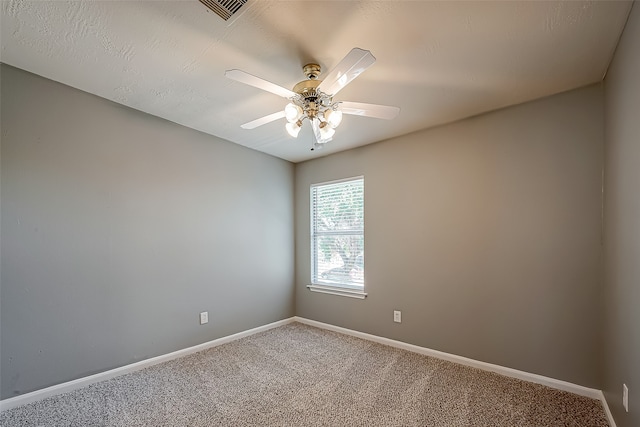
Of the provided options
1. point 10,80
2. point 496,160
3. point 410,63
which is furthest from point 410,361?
point 10,80

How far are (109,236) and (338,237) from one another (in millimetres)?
2399

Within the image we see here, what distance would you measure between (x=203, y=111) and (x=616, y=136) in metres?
3.03

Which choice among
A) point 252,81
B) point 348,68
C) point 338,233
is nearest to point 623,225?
point 348,68

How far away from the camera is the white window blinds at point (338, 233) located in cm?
358

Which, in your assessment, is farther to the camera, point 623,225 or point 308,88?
point 308,88

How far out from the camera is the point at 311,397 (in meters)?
2.15

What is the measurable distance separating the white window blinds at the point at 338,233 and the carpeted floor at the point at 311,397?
3.47 ft

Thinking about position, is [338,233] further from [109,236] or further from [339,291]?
[109,236]

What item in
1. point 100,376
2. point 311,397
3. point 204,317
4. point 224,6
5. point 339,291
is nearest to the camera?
point 224,6

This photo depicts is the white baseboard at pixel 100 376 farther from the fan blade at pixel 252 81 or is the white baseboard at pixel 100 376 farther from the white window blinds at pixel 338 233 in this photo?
the fan blade at pixel 252 81

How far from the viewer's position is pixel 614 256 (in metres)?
1.80

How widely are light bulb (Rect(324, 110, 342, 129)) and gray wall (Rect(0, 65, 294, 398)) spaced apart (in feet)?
5.77

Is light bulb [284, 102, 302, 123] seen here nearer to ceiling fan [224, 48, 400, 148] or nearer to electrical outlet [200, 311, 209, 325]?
ceiling fan [224, 48, 400, 148]

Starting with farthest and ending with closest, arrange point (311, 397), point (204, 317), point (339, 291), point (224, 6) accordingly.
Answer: point (339, 291) < point (204, 317) < point (311, 397) < point (224, 6)
